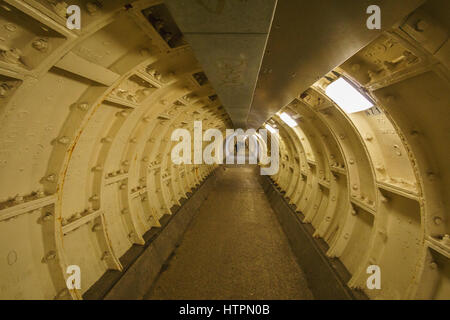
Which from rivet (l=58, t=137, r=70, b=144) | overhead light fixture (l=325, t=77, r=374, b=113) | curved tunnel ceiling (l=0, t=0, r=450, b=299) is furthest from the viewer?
overhead light fixture (l=325, t=77, r=374, b=113)

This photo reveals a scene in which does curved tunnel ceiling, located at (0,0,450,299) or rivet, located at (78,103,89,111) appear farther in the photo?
rivet, located at (78,103,89,111)

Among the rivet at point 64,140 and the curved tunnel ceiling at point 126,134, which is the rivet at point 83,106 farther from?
the rivet at point 64,140

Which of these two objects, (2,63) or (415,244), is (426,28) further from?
(2,63)

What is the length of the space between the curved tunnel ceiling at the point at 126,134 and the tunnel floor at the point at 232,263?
132 centimetres

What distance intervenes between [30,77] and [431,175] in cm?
426

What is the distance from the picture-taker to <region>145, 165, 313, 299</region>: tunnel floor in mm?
3883

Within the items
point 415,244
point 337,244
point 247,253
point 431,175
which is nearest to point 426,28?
point 431,175

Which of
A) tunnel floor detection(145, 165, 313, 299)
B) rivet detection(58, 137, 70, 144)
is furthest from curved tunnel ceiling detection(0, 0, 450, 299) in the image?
tunnel floor detection(145, 165, 313, 299)

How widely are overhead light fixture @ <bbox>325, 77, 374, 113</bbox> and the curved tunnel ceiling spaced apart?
0.35 feet

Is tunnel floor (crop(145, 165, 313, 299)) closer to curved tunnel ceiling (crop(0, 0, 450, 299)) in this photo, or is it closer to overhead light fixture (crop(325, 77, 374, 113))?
curved tunnel ceiling (crop(0, 0, 450, 299))

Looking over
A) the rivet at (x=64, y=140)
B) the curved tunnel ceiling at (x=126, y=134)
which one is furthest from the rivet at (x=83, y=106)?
the rivet at (x=64, y=140)

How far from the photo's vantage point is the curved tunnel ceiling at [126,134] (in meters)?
1.46

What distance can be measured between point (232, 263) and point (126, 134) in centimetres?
437

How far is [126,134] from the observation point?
368cm
